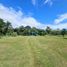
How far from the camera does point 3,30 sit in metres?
88.8

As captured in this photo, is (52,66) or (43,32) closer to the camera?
(52,66)

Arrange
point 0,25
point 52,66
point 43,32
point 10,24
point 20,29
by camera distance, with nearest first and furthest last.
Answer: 1. point 52,66
2. point 0,25
3. point 10,24
4. point 43,32
5. point 20,29

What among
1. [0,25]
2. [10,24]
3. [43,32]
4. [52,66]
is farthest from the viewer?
[43,32]

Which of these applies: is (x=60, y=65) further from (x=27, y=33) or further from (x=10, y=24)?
(x=27, y=33)

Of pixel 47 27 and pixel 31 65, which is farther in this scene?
pixel 47 27

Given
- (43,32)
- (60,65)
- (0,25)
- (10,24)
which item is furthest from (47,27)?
(60,65)

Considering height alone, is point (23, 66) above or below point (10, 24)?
below

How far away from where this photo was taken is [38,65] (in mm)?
12125

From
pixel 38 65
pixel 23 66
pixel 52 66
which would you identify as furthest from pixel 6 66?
pixel 52 66

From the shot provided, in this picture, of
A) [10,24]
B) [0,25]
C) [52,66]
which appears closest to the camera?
[52,66]

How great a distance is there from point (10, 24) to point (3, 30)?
7245 mm

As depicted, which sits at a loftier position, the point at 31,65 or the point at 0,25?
the point at 0,25

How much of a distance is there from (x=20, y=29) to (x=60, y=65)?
119m

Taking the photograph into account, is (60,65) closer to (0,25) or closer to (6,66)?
(6,66)
